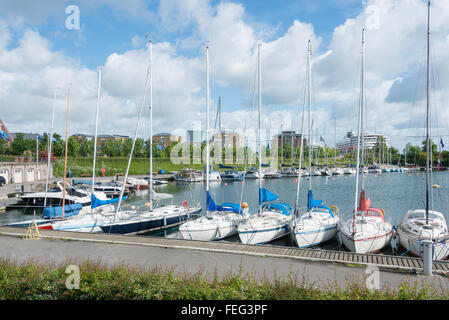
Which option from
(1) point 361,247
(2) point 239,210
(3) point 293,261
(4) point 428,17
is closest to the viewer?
(3) point 293,261

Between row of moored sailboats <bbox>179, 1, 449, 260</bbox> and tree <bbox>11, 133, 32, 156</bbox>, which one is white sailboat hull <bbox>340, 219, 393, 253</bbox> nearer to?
row of moored sailboats <bbox>179, 1, 449, 260</bbox>

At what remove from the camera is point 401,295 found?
22.4 feet

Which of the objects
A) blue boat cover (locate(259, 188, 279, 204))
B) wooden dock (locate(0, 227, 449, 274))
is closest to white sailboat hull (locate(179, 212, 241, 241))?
blue boat cover (locate(259, 188, 279, 204))

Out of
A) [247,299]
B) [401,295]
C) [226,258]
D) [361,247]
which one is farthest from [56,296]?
[361,247]

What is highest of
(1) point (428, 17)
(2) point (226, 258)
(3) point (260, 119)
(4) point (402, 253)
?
(1) point (428, 17)

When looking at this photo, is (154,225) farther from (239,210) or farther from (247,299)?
(247,299)

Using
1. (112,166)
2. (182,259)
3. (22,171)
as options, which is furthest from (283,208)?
(112,166)

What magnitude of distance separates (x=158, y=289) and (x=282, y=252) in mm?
7294

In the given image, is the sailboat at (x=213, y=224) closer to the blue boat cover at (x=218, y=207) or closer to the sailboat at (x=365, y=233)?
the blue boat cover at (x=218, y=207)

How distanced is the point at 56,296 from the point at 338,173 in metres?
102

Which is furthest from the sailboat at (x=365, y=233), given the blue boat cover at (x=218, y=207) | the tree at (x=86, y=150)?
the tree at (x=86, y=150)

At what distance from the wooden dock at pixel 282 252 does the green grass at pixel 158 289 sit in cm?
427

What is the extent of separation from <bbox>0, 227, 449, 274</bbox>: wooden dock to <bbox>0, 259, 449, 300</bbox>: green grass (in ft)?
14.0
